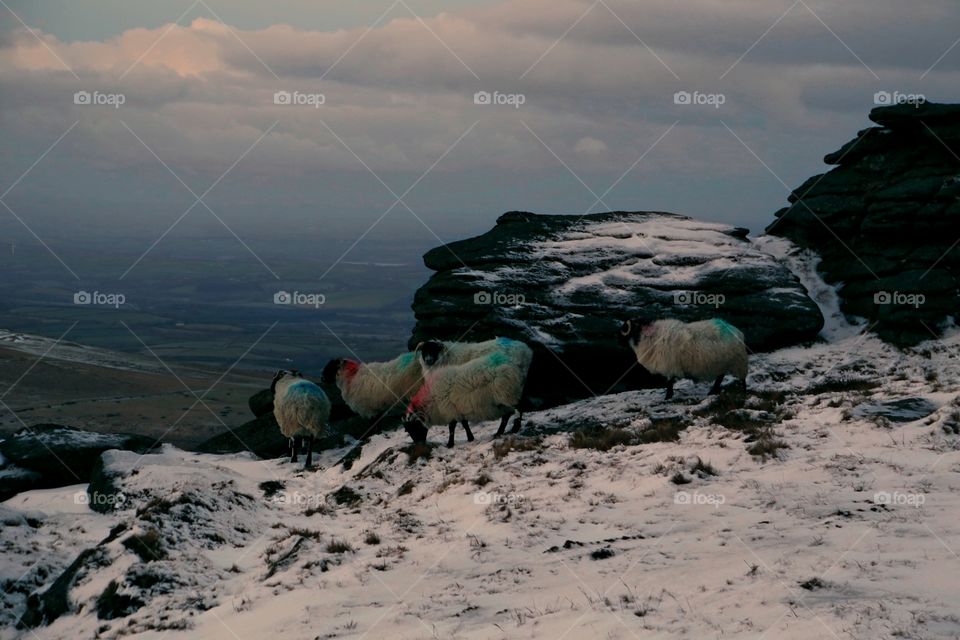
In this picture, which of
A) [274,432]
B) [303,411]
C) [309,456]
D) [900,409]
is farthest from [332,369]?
[900,409]

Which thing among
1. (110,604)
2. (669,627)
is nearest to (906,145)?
(669,627)

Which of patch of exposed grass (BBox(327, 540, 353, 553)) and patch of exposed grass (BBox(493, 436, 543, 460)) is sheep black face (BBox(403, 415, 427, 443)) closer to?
patch of exposed grass (BBox(493, 436, 543, 460))

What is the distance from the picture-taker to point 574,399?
79.3 feet

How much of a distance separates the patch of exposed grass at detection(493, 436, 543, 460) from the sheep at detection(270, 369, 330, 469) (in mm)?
6264

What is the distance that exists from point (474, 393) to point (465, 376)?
0.46 metres

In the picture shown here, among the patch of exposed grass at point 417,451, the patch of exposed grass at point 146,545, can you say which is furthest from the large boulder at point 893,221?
the patch of exposed grass at point 146,545

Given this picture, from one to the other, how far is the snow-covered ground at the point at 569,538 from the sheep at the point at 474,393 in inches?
38.7

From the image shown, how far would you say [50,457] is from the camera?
875 inches

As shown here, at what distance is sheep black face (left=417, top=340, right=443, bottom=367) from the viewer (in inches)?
827

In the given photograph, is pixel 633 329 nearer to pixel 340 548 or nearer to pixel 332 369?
pixel 332 369

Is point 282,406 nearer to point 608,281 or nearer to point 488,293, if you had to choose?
point 488,293

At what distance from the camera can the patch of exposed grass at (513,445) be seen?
16.5 meters

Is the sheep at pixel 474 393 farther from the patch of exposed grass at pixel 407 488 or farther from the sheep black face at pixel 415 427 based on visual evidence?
the patch of exposed grass at pixel 407 488

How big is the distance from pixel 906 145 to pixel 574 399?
16.7 m
